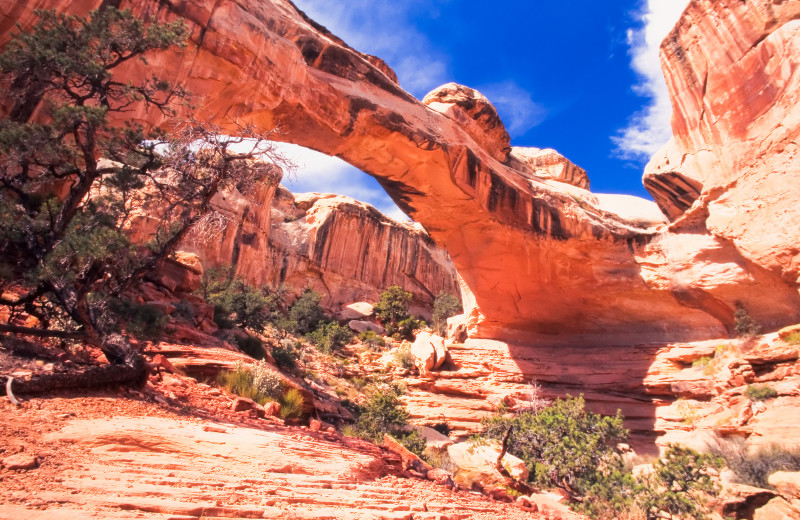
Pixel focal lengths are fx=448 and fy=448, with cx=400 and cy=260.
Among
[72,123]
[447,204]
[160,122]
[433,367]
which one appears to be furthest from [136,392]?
[433,367]

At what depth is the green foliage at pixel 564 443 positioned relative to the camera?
346 inches

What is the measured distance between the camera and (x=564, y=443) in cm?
942

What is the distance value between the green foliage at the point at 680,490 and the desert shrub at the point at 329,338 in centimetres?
1593

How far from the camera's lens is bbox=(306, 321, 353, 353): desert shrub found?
2161 centimetres

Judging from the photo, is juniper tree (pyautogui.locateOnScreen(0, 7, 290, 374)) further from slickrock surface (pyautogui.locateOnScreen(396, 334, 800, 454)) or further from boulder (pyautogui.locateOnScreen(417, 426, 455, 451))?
slickrock surface (pyautogui.locateOnScreen(396, 334, 800, 454))

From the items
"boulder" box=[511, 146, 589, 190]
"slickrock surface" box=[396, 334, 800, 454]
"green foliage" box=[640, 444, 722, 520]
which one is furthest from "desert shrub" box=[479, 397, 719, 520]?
"boulder" box=[511, 146, 589, 190]

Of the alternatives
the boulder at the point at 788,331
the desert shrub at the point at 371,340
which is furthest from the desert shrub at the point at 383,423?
the desert shrub at the point at 371,340

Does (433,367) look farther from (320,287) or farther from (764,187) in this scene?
(320,287)

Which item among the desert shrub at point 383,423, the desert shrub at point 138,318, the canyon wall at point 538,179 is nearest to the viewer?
the desert shrub at point 138,318

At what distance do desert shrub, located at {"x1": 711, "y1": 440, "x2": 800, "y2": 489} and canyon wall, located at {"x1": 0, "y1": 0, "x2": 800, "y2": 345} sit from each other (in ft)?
14.6

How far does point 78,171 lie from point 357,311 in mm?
25937

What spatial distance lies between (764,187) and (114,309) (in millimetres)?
13951

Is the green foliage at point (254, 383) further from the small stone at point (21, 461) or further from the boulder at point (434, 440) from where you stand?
the small stone at point (21, 461)

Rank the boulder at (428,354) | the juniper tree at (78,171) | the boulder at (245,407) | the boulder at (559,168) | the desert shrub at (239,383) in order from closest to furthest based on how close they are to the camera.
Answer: the juniper tree at (78,171) < the boulder at (245,407) < the desert shrub at (239,383) < the boulder at (428,354) < the boulder at (559,168)
